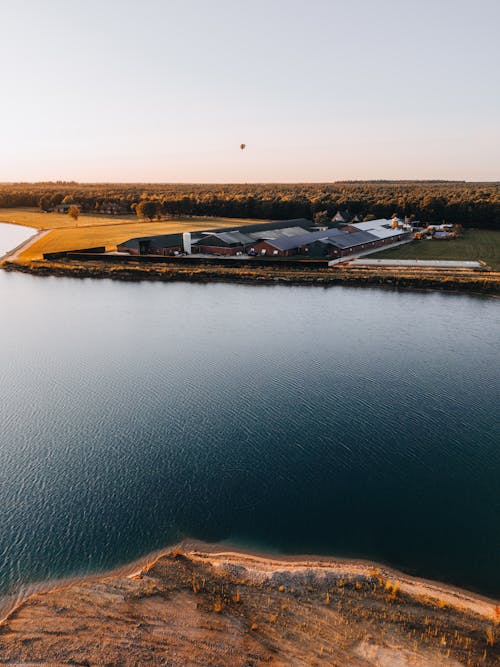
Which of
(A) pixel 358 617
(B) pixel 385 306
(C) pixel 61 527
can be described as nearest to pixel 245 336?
(B) pixel 385 306

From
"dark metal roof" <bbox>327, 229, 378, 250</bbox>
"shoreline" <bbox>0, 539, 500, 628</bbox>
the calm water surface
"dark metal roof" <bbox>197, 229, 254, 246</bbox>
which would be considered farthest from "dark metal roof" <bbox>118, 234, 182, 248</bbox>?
"shoreline" <bbox>0, 539, 500, 628</bbox>

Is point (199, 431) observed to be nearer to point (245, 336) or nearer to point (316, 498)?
point (316, 498)

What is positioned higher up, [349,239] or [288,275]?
[349,239]

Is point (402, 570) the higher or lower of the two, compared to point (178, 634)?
lower

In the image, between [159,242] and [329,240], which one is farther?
[329,240]

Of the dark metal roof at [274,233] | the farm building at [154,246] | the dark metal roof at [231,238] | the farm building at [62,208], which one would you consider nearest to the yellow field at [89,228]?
the farm building at [62,208]

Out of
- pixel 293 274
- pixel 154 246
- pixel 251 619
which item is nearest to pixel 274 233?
pixel 154 246

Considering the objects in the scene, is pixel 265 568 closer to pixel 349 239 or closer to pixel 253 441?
pixel 253 441
